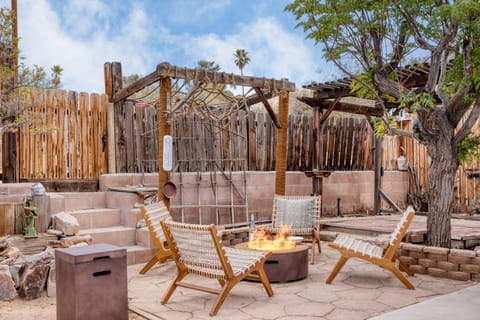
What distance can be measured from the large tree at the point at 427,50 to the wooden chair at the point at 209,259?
8.61 feet

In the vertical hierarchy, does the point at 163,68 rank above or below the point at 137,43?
below

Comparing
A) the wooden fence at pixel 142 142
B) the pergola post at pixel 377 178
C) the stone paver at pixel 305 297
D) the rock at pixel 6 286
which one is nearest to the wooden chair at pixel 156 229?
the stone paver at pixel 305 297

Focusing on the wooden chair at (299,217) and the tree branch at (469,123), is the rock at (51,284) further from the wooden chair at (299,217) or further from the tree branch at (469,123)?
the tree branch at (469,123)

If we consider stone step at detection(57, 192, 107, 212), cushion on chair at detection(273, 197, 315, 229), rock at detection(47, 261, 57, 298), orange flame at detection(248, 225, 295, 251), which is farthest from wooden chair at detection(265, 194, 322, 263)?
rock at detection(47, 261, 57, 298)

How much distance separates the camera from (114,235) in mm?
7070

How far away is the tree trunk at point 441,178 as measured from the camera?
6.16 m

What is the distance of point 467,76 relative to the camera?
575 cm

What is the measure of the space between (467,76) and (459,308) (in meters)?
2.81

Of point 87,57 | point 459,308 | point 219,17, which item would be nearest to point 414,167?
point 459,308

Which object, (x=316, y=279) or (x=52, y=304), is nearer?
(x=52, y=304)

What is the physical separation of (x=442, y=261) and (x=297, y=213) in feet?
7.28

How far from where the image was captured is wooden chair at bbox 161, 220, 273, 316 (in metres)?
4.56

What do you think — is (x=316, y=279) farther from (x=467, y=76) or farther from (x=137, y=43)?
(x=137, y=43)

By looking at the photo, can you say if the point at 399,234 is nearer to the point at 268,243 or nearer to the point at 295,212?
the point at 268,243
